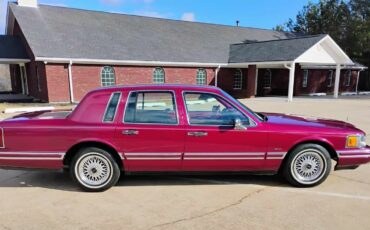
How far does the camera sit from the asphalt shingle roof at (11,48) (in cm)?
2107

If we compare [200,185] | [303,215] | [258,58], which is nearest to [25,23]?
[258,58]

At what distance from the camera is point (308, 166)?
492 cm

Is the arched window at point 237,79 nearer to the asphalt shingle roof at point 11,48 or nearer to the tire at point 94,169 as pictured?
the asphalt shingle roof at point 11,48

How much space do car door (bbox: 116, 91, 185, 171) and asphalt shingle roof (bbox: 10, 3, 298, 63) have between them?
15467mm

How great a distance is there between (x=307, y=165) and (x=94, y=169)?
329cm

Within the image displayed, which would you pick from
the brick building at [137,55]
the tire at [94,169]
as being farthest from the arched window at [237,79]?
the tire at [94,169]

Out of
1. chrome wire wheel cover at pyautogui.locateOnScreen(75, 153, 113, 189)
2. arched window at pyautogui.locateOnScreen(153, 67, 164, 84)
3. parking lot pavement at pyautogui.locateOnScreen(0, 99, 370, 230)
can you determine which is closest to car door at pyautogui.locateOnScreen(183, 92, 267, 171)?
parking lot pavement at pyautogui.locateOnScreen(0, 99, 370, 230)

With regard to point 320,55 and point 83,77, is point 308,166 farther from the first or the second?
point 320,55

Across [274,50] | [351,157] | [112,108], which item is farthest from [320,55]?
[112,108]

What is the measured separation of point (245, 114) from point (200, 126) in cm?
73

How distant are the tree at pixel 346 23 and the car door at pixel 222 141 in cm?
3375

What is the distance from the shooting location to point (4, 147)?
4668mm

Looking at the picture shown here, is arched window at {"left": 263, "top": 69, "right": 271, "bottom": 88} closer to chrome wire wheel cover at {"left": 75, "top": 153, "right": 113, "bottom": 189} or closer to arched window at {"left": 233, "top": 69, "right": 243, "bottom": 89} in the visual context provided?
arched window at {"left": 233, "top": 69, "right": 243, "bottom": 89}

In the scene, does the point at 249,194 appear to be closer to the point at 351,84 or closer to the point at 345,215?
the point at 345,215
